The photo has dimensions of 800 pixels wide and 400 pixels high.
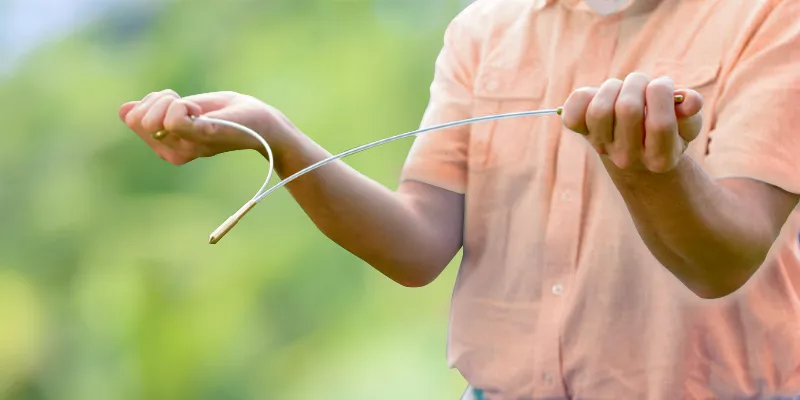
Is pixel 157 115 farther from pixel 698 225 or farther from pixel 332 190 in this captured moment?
pixel 698 225

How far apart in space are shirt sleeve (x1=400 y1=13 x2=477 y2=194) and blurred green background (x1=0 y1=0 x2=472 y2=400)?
0.39 meters

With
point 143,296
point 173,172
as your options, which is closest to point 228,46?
point 173,172

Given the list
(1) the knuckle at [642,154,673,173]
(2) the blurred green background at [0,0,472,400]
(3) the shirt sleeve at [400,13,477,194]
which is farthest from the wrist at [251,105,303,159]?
(2) the blurred green background at [0,0,472,400]

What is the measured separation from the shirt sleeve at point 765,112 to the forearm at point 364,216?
196mm

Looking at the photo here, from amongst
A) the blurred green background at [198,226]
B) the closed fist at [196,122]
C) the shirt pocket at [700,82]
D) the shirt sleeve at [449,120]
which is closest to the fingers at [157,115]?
the closed fist at [196,122]

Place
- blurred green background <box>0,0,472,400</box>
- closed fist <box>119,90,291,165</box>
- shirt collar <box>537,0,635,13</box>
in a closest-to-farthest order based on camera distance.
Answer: closed fist <box>119,90,291,165</box>
shirt collar <box>537,0,635,13</box>
blurred green background <box>0,0,472,400</box>

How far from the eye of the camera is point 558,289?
2.05 feet

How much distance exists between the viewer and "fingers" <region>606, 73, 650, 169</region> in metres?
0.46

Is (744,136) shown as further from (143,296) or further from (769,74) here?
(143,296)

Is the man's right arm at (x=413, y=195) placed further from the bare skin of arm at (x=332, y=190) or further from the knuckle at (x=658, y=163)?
the knuckle at (x=658, y=163)

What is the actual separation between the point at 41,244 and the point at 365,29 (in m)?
0.48

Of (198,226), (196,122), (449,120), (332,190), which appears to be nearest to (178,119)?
(196,122)

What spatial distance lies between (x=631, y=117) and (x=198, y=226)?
79 cm

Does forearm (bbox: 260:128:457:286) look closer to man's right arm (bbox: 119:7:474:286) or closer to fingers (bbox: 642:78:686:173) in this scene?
man's right arm (bbox: 119:7:474:286)
